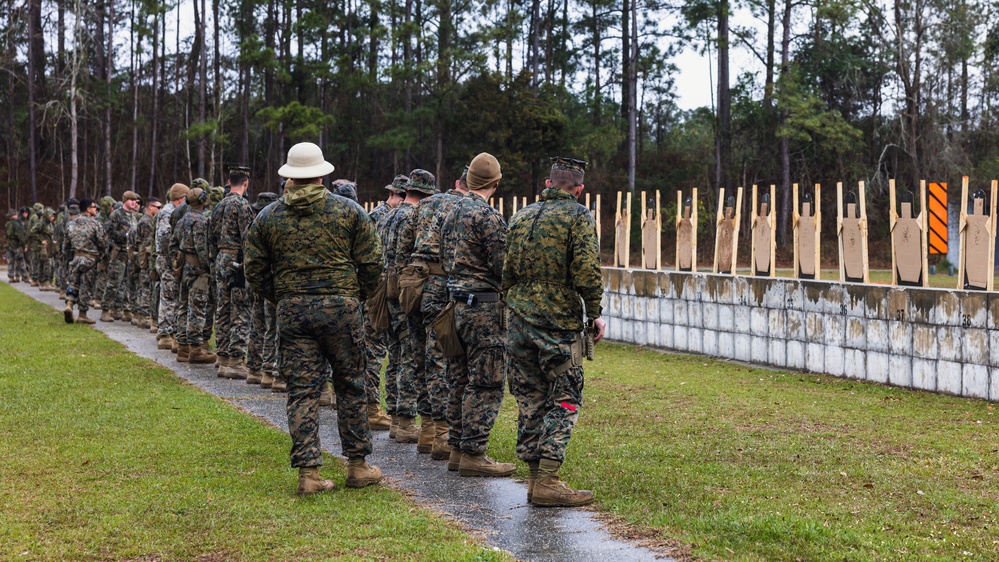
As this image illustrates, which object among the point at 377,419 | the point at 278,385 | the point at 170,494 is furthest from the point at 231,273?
the point at 170,494

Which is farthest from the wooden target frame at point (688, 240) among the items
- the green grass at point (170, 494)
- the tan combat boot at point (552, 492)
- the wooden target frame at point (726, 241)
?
the tan combat boot at point (552, 492)

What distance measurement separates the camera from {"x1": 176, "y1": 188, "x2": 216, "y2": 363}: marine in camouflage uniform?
1245cm

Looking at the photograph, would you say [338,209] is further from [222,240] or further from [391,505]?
[222,240]

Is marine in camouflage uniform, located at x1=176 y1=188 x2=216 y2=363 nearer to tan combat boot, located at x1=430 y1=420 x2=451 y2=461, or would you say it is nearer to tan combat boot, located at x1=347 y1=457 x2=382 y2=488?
tan combat boot, located at x1=430 y1=420 x2=451 y2=461

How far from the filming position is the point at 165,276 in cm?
1405

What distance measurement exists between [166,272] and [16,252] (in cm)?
1929

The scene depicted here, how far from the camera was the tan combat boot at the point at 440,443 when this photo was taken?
7.71 m

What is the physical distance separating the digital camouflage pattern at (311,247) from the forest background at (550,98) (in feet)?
98.7

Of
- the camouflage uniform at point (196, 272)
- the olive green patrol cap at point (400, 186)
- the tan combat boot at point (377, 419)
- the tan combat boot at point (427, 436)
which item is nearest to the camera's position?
the tan combat boot at point (427, 436)

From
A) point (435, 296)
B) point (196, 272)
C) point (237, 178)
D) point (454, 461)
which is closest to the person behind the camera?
point (454, 461)

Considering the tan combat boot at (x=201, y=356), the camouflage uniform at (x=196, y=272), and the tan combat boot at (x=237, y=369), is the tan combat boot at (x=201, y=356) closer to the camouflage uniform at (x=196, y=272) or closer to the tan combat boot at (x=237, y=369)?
the camouflage uniform at (x=196, y=272)

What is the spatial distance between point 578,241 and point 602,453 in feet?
7.06

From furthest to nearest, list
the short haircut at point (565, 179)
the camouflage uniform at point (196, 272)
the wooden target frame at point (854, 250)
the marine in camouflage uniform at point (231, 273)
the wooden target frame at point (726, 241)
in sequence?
1. the wooden target frame at point (726, 241)
2. the camouflage uniform at point (196, 272)
3. the wooden target frame at point (854, 250)
4. the marine in camouflage uniform at point (231, 273)
5. the short haircut at point (565, 179)

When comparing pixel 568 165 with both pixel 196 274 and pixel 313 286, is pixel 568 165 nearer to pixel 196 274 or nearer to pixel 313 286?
pixel 313 286
